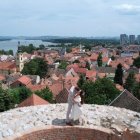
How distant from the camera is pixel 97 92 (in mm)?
26000

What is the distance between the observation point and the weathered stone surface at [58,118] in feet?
27.4

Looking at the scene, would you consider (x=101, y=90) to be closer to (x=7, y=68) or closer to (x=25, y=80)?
(x=25, y=80)

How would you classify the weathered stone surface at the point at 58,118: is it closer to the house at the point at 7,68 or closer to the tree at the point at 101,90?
the tree at the point at 101,90

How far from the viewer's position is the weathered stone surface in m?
8.36

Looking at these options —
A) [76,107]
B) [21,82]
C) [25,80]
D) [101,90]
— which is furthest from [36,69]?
[76,107]

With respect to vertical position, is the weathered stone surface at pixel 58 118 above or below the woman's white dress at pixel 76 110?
below

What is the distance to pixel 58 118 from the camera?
352 inches

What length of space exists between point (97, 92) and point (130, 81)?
1199 cm

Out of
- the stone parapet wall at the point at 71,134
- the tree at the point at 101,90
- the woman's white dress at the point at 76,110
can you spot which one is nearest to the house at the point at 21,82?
the tree at the point at 101,90

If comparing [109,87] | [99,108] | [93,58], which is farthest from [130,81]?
[93,58]

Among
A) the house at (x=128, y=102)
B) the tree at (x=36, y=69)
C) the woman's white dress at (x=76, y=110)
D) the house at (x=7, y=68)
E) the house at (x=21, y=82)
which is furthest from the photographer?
the house at (x=7, y=68)

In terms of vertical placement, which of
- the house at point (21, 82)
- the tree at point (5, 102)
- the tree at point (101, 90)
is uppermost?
the tree at point (5, 102)

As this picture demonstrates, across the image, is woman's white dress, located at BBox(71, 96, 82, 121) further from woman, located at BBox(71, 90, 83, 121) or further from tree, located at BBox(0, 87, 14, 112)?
tree, located at BBox(0, 87, 14, 112)

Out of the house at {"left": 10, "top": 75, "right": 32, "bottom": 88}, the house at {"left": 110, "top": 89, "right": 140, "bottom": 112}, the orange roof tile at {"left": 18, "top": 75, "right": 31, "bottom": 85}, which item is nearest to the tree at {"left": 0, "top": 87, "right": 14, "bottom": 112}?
the house at {"left": 110, "top": 89, "right": 140, "bottom": 112}
